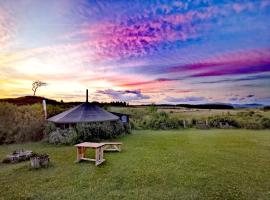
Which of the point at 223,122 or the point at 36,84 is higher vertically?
the point at 36,84

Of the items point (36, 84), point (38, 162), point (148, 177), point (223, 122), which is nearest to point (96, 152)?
point (38, 162)

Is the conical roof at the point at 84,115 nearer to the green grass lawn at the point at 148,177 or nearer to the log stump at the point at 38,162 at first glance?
the green grass lawn at the point at 148,177

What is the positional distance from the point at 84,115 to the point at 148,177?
385 inches

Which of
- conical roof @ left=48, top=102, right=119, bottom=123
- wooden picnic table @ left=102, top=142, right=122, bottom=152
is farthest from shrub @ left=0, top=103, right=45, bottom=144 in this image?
wooden picnic table @ left=102, top=142, right=122, bottom=152

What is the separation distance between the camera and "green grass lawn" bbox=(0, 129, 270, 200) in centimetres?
649

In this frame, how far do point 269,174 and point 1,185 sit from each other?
8565 mm

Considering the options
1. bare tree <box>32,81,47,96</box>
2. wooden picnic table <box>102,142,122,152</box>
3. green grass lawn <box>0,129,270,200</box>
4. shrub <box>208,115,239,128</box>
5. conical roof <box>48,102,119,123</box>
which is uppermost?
bare tree <box>32,81,47,96</box>

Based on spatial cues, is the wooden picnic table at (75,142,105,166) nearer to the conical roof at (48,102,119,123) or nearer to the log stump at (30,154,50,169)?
the log stump at (30,154,50,169)

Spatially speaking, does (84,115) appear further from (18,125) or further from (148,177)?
(148,177)

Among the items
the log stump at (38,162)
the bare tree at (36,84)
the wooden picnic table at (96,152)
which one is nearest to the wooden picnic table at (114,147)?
the wooden picnic table at (96,152)

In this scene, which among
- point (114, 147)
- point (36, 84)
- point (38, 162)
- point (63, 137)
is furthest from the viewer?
point (36, 84)

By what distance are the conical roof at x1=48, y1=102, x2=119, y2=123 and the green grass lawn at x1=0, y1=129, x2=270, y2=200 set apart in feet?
14.3

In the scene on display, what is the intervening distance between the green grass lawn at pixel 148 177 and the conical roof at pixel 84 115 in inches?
171

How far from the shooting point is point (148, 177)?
7883 millimetres
